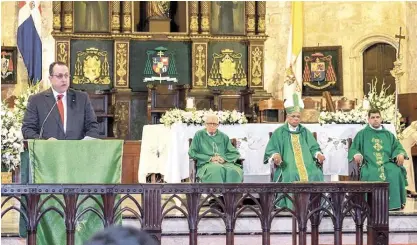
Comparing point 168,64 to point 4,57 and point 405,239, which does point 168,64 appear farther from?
point 405,239

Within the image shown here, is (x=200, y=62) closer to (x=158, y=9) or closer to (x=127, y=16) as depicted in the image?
(x=158, y=9)

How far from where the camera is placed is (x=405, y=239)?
8.32 meters

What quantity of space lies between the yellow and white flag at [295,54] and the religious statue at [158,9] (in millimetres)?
2472

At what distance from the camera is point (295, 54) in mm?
15836

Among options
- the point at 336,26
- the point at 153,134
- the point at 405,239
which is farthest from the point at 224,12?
the point at 405,239

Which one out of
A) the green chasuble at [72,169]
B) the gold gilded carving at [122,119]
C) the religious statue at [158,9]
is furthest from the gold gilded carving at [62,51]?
the green chasuble at [72,169]

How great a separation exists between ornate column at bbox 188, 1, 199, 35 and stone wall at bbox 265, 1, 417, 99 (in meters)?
1.72

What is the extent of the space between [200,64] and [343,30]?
128 inches

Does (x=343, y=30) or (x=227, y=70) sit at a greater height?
(x=343, y=30)

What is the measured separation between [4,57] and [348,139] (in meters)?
7.91

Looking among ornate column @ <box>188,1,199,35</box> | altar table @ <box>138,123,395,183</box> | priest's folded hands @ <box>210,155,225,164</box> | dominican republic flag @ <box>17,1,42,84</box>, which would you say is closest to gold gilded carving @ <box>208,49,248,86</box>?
ornate column @ <box>188,1,199,35</box>

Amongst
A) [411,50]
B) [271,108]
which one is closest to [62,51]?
[271,108]

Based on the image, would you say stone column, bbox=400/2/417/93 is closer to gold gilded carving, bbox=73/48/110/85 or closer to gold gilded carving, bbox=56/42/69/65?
gold gilded carving, bbox=73/48/110/85

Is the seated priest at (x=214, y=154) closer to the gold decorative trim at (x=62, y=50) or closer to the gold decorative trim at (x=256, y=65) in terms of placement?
the gold decorative trim at (x=256, y=65)
